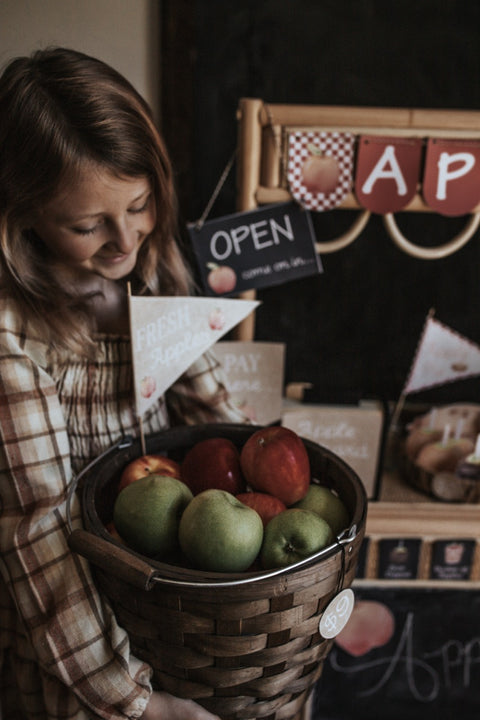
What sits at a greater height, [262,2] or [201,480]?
[262,2]

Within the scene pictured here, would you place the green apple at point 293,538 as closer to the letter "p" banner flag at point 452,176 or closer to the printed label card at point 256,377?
the printed label card at point 256,377

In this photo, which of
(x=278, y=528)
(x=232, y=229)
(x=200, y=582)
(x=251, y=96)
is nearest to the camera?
(x=200, y=582)

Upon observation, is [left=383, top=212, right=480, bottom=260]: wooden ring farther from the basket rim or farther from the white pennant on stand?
the basket rim

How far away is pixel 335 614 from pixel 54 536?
40cm

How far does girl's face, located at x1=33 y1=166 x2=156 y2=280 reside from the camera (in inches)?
33.4

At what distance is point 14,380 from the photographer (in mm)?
850

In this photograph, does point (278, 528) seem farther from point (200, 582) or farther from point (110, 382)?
point (110, 382)

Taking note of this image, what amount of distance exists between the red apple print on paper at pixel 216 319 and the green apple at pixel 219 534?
1.16ft

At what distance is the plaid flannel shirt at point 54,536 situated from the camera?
79 cm

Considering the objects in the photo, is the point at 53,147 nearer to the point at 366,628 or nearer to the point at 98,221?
the point at 98,221

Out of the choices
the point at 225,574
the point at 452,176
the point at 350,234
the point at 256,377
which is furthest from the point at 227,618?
the point at 452,176

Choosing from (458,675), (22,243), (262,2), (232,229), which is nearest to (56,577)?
(22,243)

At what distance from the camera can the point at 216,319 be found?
102cm

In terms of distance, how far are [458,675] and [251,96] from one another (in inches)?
54.8
